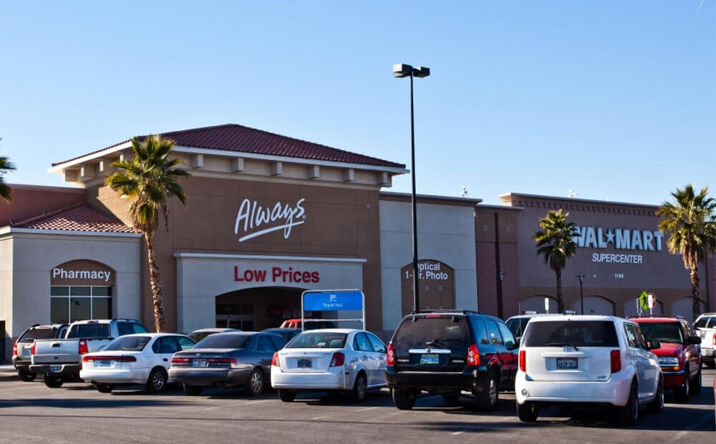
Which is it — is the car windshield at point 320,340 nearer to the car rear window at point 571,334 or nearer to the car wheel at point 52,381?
the car rear window at point 571,334

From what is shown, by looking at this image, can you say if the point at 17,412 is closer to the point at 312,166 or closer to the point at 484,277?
the point at 312,166

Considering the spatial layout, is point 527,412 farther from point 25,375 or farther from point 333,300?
point 25,375

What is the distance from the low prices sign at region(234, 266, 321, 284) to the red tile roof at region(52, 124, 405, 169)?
5129 mm

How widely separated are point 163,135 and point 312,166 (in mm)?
6884

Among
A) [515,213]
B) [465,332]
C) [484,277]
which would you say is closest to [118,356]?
[465,332]

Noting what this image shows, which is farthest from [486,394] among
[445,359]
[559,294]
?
[559,294]

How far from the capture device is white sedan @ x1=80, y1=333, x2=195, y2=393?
72.2ft

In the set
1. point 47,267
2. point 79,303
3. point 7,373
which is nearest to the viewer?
point 7,373

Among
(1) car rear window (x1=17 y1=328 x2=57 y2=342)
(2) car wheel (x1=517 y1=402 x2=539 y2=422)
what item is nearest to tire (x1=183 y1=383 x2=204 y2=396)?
(1) car rear window (x1=17 y1=328 x2=57 y2=342)

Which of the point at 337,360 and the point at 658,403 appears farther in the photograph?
the point at 337,360

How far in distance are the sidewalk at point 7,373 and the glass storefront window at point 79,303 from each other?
359 centimetres

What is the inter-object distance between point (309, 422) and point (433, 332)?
116 inches

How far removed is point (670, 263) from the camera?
65.5m

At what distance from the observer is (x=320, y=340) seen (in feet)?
63.7
